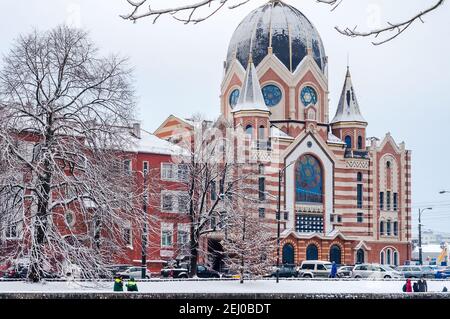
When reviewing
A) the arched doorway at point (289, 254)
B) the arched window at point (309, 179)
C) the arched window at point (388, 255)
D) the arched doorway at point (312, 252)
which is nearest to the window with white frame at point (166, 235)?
the arched doorway at point (289, 254)

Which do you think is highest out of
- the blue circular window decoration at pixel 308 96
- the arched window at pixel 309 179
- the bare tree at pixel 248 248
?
the blue circular window decoration at pixel 308 96

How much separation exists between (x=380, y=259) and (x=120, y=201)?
40.0m

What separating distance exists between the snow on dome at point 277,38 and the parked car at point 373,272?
20705mm

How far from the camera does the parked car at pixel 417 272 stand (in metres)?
48.8

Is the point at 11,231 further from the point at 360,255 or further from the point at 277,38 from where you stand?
the point at 360,255

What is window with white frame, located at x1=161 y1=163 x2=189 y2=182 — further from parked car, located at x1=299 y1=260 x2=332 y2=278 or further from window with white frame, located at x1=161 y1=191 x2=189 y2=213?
parked car, located at x1=299 y1=260 x2=332 y2=278

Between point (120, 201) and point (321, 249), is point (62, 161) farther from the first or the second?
point (321, 249)

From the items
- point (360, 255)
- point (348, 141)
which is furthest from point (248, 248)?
point (348, 141)

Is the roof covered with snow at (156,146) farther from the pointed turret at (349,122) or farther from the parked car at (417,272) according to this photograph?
the pointed turret at (349,122)

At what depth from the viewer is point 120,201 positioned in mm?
28875

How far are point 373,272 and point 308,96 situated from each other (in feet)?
77.1

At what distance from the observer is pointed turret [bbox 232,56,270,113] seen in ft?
213

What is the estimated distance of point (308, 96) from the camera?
7006 centimetres
